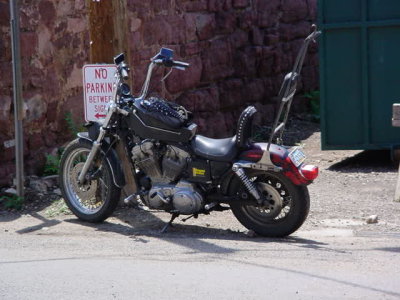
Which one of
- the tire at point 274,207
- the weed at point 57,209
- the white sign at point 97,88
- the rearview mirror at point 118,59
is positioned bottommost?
the weed at point 57,209

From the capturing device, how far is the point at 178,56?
12.0m

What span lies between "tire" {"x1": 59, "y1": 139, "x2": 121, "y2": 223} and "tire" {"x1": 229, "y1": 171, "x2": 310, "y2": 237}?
1203 mm

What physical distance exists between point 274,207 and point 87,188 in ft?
6.20

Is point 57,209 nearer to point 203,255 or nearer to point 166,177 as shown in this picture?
point 166,177

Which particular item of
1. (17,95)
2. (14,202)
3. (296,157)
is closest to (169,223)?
(296,157)

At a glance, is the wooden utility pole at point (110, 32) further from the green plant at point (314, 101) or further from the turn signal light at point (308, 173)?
the green plant at point (314, 101)

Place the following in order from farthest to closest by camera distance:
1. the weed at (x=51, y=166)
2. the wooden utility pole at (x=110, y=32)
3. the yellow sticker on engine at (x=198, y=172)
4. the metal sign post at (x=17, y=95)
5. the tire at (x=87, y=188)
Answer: the weed at (x=51, y=166), the metal sign post at (x=17, y=95), the wooden utility pole at (x=110, y=32), the tire at (x=87, y=188), the yellow sticker on engine at (x=198, y=172)

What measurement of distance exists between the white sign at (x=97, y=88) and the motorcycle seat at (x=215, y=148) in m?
1.25

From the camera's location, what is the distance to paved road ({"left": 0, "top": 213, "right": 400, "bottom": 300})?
19.8 feet

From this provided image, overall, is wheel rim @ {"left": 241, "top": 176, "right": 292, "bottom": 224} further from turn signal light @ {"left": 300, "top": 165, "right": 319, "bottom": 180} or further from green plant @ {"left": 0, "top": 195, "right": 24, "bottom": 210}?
green plant @ {"left": 0, "top": 195, "right": 24, "bottom": 210}

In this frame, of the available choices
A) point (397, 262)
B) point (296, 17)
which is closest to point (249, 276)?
point (397, 262)

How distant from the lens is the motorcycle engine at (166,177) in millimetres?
7848

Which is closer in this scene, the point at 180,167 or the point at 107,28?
the point at 180,167

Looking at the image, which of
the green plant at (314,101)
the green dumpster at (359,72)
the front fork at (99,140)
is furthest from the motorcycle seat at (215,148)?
the green plant at (314,101)
